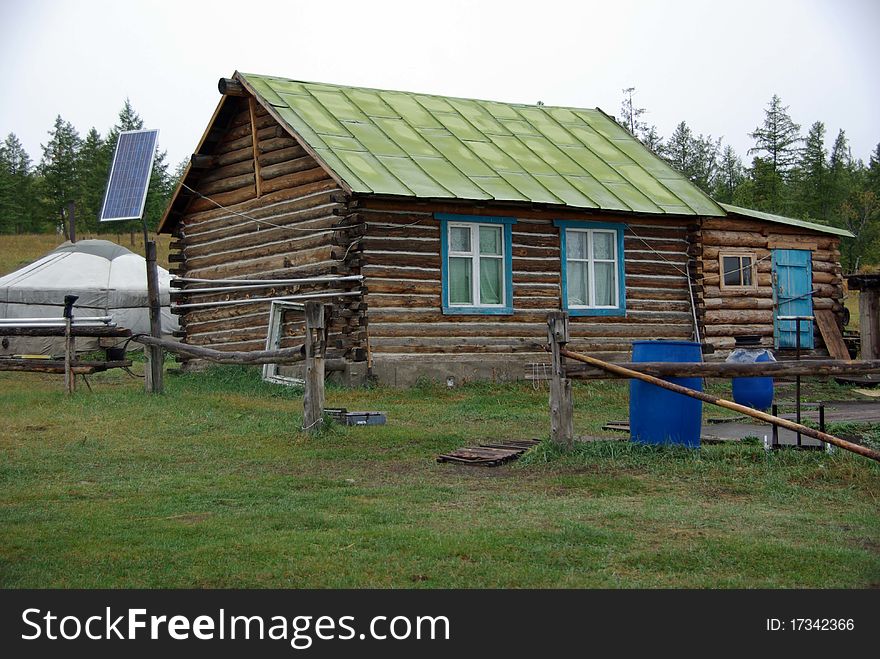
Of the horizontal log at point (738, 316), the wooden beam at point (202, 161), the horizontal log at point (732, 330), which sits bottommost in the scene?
the horizontal log at point (732, 330)

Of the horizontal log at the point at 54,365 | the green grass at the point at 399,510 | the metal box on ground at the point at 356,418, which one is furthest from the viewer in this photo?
the horizontal log at the point at 54,365

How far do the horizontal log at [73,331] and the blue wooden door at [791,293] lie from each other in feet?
44.8

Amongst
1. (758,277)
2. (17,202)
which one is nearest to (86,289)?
(758,277)

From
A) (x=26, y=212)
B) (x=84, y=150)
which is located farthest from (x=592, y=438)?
(x=26, y=212)

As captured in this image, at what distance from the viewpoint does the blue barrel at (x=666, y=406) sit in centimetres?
1023

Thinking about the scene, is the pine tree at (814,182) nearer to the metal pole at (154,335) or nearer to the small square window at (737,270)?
the small square window at (737,270)

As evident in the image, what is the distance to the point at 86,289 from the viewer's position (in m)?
30.3

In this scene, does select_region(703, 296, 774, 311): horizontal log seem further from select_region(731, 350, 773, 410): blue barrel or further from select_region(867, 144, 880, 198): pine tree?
select_region(867, 144, 880, 198): pine tree

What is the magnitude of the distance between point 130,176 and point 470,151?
259 inches

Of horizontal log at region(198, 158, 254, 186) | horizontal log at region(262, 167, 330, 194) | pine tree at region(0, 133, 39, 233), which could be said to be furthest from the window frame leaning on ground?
pine tree at region(0, 133, 39, 233)

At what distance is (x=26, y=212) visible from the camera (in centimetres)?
7450

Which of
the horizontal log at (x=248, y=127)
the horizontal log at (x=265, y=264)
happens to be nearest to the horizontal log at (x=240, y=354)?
the horizontal log at (x=265, y=264)
